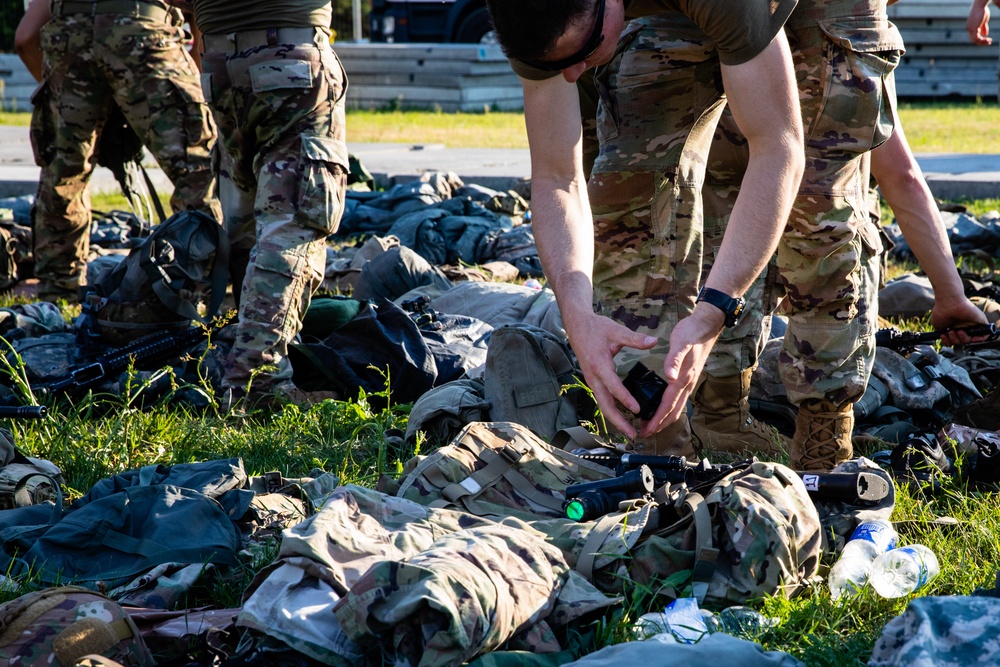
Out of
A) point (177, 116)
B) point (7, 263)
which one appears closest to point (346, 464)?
point (177, 116)

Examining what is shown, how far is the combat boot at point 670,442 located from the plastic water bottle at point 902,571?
0.80 meters

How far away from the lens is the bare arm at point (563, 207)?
255 centimetres

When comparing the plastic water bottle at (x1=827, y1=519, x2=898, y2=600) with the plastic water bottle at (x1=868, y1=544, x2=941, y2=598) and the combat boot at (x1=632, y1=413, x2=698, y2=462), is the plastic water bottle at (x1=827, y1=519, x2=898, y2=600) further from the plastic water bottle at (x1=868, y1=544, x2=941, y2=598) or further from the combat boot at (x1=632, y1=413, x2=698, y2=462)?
the combat boot at (x1=632, y1=413, x2=698, y2=462)

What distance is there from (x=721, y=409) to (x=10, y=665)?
2.31 metres

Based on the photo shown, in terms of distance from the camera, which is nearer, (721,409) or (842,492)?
(842,492)

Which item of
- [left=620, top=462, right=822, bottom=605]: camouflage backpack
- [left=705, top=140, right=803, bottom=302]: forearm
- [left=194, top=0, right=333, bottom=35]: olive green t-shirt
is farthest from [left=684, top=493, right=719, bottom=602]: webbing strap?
[left=194, top=0, right=333, bottom=35]: olive green t-shirt

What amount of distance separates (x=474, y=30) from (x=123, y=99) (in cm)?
1496

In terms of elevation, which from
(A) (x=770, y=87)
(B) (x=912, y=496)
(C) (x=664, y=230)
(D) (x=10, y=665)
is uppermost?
(A) (x=770, y=87)

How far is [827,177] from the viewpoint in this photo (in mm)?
3018

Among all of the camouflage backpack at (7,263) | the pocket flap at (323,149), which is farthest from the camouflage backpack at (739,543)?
the camouflage backpack at (7,263)

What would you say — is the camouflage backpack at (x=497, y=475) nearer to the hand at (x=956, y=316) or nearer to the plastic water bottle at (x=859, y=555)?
the plastic water bottle at (x=859, y=555)

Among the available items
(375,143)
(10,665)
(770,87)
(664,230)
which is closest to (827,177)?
(664,230)

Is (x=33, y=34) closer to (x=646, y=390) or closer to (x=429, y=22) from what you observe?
(x=646, y=390)

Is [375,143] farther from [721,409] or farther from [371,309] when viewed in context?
[721,409]
